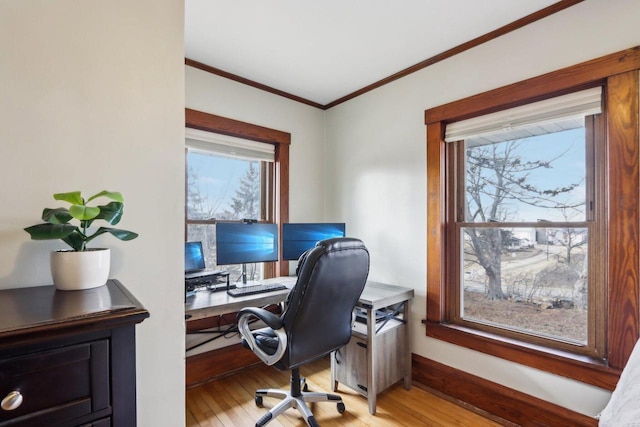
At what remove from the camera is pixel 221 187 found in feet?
8.59

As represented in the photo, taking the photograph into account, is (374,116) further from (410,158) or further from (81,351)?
(81,351)

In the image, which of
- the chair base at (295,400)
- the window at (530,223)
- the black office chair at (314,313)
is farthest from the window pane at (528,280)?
the chair base at (295,400)

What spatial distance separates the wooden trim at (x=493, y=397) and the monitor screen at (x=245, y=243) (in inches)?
56.8

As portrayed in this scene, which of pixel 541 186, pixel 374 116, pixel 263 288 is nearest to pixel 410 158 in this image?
pixel 374 116

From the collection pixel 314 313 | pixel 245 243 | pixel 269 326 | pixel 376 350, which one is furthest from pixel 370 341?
pixel 245 243

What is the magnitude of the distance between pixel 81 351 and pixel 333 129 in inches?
111

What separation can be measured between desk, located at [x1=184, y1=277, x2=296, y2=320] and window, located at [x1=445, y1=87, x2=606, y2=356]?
135 centimetres

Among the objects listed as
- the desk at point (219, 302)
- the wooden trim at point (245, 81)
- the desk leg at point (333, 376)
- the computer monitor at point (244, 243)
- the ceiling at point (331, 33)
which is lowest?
the desk leg at point (333, 376)

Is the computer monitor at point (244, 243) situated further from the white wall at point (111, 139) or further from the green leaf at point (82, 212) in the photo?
the green leaf at point (82, 212)

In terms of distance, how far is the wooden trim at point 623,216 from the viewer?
1.51m

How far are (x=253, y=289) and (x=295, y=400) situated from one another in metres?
0.76

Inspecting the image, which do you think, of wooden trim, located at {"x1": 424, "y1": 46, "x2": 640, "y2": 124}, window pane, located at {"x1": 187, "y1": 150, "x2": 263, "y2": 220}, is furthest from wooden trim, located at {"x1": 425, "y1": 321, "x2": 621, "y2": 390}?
window pane, located at {"x1": 187, "y1": 150, "x2": 263, "y2": 220}

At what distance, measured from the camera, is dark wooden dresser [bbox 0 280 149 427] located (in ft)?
1.94

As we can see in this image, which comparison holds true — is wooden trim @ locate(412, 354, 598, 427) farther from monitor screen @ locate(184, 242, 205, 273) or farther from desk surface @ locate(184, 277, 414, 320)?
monitor screen @ locate(184, 242, 205, 273)
